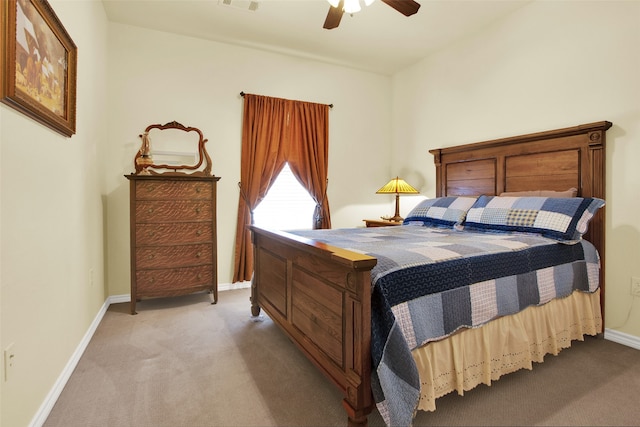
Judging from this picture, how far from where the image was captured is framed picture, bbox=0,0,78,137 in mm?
1256

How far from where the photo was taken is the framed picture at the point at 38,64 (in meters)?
1.26

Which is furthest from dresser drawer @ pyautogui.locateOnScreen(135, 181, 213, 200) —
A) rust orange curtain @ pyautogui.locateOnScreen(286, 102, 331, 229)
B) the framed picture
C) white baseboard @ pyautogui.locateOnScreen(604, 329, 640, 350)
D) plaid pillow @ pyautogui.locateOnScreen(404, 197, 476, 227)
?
white baseboard @ pyautogui.locateOnScreen(604, 329, 640, 350)

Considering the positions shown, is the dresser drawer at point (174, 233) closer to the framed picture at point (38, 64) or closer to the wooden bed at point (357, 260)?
the wooden bed at point (357, 260)

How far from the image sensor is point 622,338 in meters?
2.39

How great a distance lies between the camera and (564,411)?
1.58m

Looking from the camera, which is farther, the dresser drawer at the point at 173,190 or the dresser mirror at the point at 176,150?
the dresser mirror at the point at 176,150

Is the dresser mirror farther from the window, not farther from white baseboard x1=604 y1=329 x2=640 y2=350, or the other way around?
white baseboard x1=604 y1=329 x2=640 y2=350

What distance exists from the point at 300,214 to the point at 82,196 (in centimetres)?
232

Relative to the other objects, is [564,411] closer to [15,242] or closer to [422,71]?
[15,242]

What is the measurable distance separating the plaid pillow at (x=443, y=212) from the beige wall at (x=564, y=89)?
787mm

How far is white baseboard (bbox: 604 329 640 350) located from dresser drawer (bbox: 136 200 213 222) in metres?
3.31

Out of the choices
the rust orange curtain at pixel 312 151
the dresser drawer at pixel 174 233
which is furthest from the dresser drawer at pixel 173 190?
the rust orange curtain at pixel 312 151

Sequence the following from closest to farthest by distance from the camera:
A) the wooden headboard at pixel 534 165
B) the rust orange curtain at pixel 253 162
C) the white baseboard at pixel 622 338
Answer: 1. the white baseboard at pixel 622 338
2. the wooden headboard at pixel 534 165
3. the rust orange curtain at pixel 253 162

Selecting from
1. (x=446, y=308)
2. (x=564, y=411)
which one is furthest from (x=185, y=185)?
(x=564, y=411)
